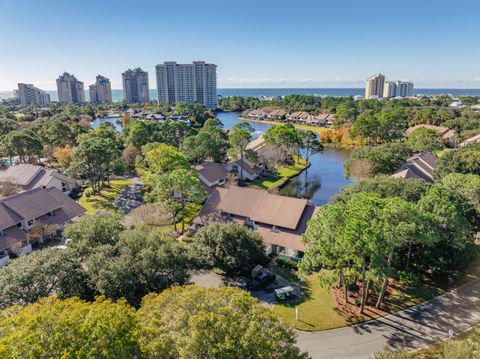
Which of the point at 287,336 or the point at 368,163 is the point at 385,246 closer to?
the point at 287,336

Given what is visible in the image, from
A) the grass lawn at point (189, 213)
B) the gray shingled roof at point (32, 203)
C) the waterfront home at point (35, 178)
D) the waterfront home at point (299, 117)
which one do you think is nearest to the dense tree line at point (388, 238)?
the grass lawn at point (189, 213)

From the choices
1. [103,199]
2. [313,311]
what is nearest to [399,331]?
[313,311]

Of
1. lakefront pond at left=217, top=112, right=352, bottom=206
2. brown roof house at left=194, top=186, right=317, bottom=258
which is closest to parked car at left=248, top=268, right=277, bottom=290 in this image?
brown roof house at left=194, top=186, right=317, bottom=258

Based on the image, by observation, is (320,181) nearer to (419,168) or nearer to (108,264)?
(419,168)

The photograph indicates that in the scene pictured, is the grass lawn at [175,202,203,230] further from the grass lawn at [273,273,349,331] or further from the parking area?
the grass lawn at [273,273,349,331]

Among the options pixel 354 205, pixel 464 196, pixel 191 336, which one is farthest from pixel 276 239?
pixel 191 336
